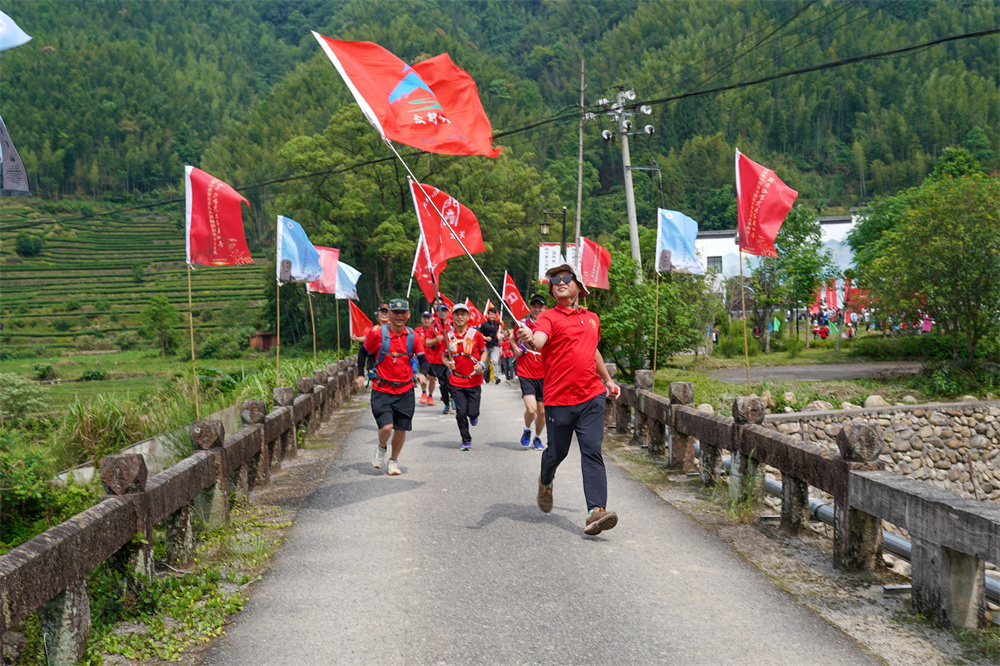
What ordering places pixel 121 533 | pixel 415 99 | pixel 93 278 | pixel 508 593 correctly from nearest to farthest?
pixel 121 533, pixel 508 593, pixel 415 99, pixel 93 278

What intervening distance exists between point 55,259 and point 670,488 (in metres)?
120

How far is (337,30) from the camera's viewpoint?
182m

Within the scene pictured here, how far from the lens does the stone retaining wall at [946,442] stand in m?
17.1

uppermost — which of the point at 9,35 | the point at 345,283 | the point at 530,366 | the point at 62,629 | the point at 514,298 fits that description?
the point at 9,35

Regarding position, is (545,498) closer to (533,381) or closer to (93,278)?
(533,381)

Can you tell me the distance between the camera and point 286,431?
10.9 metres

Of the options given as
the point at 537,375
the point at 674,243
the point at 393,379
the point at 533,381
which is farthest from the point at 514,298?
the point at 393,379

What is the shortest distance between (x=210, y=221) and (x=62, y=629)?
19.3ft

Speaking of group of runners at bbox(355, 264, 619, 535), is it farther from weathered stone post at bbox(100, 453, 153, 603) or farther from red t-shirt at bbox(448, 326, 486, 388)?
weathered stone post at bbox(100, 453, 153, 603)

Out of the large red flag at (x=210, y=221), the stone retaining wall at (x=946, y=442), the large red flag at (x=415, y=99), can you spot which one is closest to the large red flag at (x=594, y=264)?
the stone retaining wall at (x=946, y=442)

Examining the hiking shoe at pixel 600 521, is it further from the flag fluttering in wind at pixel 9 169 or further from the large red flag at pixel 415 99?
the flag fluttering in wind at pixel 9 169

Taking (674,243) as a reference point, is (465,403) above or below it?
below

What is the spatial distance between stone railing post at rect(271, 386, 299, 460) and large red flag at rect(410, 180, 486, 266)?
2456 millimetres

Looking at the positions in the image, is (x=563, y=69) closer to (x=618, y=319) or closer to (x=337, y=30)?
(x=337, y=30)
